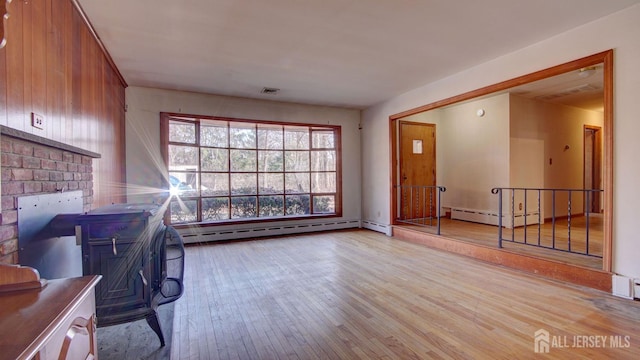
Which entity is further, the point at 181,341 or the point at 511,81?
the point at 511,81

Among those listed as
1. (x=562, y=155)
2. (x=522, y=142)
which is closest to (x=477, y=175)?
(x=522, y=142)

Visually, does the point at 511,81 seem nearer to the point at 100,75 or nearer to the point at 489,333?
the point at 489,333

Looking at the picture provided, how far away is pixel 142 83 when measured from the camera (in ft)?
14.8

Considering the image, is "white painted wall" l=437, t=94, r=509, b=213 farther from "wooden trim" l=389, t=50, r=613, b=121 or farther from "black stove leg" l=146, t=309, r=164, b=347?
"black stove leg" l=146, t=309, r=164, b=347

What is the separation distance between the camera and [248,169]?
5617mm

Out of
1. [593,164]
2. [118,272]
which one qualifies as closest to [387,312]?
[118,272]

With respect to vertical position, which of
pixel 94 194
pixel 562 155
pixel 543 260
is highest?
pixel 562 155

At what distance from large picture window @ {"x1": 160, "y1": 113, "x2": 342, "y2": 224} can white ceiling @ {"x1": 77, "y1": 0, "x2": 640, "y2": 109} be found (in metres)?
1.01

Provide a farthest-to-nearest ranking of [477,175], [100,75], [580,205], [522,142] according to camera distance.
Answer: [580,205], [477,175], [522,142], [100,75]

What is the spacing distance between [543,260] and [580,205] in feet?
16.3

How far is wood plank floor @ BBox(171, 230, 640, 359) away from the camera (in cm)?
194

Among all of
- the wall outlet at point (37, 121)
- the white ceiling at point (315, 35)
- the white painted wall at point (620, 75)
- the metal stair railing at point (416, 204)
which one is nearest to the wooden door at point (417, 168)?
the metal stair railing at point (416, 204)

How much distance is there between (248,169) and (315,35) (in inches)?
124

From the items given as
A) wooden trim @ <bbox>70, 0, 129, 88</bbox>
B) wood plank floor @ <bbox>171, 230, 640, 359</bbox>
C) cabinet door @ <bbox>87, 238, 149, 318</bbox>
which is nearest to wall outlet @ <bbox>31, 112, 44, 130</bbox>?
cabinet door @ <bbox>87, 238, 149, 318</bbox>
